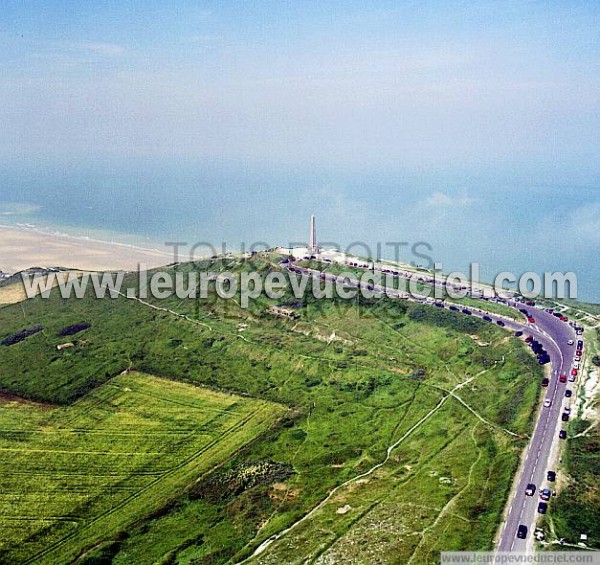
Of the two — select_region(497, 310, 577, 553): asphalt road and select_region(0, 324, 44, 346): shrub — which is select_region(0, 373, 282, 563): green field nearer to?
select_region(0, 324, 44, 346): shrub

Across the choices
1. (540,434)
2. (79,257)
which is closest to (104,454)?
(540,434)

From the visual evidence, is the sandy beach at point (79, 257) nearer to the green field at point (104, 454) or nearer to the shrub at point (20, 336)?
the shrub at point (20, 336)

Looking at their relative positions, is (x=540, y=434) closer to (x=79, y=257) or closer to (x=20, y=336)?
(x=20, y=336)

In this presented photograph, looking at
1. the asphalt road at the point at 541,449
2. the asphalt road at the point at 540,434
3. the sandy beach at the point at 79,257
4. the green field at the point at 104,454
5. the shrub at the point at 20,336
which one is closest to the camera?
the asphalt road at the point at 541,449

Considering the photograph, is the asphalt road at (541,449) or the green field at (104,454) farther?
the green field at (104,454)

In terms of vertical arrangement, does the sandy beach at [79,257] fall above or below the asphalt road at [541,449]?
above

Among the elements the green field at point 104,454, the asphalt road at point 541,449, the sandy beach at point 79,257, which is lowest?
the green field at point 104,454

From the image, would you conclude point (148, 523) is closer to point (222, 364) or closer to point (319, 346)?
point (222, 364)

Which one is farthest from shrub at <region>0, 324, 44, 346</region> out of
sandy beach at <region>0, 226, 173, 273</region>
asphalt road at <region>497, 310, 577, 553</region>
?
asphalt road at <region>497, 310, 577, 553</region>

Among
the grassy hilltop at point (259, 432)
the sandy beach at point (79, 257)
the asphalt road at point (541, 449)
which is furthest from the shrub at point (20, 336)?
the asphalt road at point (541, 449)
